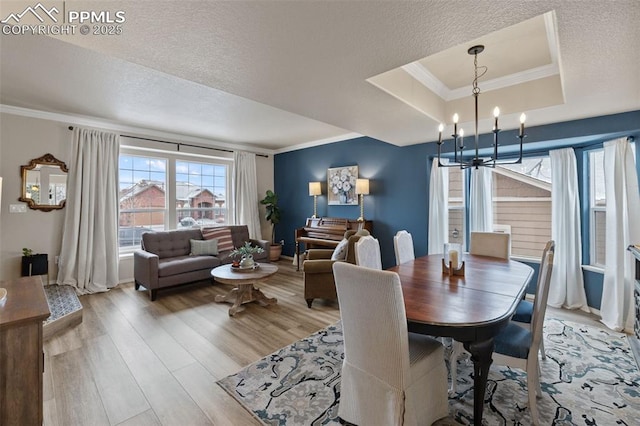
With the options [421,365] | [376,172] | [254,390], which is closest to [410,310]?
[421,365]

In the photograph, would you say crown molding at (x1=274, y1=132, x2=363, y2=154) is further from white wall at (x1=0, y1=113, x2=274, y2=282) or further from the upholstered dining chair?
white wall at (x1=0, y1=113, x2=274, y2=282)

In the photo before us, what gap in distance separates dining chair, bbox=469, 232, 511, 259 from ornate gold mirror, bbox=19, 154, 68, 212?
18.8 ft

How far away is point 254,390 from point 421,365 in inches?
47.5

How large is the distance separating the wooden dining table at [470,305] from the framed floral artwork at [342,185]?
9.52 ft

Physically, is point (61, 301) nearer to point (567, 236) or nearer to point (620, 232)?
point (567, 236)

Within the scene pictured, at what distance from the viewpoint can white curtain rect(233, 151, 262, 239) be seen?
239 inches

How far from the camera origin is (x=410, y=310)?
1.54 meters

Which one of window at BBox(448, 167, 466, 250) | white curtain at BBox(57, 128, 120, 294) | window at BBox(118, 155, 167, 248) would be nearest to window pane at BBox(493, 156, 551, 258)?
window at BBox(448, 167, 466, 250)

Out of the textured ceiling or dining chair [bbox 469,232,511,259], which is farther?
dining chair [bbox 469,232,511,259]

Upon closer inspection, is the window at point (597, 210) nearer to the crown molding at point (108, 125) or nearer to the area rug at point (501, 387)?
the area rug at point (501, 387)

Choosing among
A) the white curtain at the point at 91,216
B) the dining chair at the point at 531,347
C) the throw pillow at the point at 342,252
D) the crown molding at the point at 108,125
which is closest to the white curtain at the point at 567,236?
the dining chair at the point at 531,347

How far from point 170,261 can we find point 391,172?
3790 millimetres

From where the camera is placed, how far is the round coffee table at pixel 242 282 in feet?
10.8

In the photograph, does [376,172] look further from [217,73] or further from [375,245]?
[217,73]
